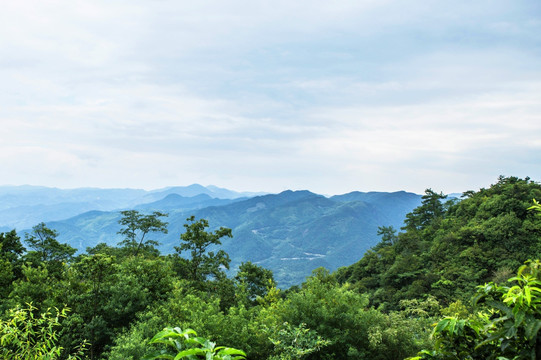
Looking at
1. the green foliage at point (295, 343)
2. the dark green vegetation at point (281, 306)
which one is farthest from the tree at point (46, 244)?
the green foliage at point (295, 343)

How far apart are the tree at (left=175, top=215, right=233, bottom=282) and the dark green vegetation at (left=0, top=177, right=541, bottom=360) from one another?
0.09m

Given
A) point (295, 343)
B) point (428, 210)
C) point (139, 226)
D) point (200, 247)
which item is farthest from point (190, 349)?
point (428, 210)

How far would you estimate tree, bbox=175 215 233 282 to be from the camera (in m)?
18.4

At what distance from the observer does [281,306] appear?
9.51 meters

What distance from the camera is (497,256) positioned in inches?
1197

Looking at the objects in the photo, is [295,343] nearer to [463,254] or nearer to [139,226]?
[463,254]

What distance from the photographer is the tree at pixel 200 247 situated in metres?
18.4

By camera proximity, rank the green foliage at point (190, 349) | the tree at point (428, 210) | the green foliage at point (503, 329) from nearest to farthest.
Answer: the green foliage at point (190, 349) < the green foliage at point (503, 329) < the tree at point (428, 210)

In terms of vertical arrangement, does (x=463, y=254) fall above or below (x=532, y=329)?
below

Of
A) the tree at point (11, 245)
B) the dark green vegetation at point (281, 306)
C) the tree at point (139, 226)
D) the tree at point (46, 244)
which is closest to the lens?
the dark green vegetation at point (281, 306)

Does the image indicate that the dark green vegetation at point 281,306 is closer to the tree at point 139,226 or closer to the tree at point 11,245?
the tree at point 11,245

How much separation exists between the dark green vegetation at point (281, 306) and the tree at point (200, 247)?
0.29 ft

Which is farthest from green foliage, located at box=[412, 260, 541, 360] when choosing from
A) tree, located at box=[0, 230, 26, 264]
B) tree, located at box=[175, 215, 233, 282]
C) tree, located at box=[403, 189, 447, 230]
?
tree, located at box=[403, 189, 447, 230]

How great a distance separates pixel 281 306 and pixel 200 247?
1029 cm
